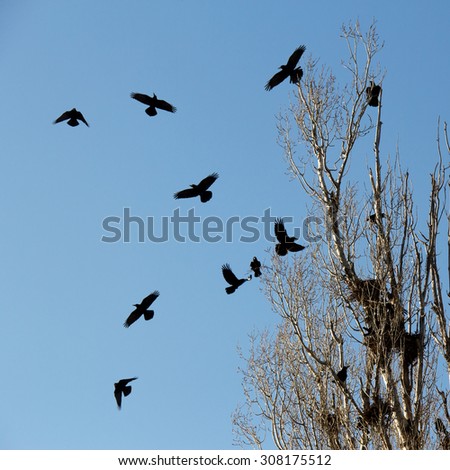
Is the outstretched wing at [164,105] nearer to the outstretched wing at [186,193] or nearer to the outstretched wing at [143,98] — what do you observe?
the outstretched wing at [143,98]

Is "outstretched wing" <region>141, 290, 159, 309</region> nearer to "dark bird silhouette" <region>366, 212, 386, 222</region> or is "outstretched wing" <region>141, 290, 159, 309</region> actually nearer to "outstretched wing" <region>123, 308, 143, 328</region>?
"outstretched wing" <region>123, 308, 143, 328</region>

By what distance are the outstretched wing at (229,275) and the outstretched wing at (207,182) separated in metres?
0.83

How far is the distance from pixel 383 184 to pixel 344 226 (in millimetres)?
621

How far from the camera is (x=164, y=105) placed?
904cm

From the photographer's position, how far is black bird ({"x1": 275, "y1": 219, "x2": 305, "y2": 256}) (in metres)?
9.25

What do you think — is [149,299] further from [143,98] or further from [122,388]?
[143,98]

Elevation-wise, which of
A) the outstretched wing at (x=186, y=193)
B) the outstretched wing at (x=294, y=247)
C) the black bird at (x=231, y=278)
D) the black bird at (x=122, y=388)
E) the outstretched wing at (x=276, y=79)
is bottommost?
the black bird at (x=122, y=388)

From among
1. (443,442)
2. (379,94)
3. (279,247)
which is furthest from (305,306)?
(379,94)

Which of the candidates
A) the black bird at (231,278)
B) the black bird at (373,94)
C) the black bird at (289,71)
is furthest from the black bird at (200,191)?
the black bird at (373,94)

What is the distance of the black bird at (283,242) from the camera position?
30.3 ft
